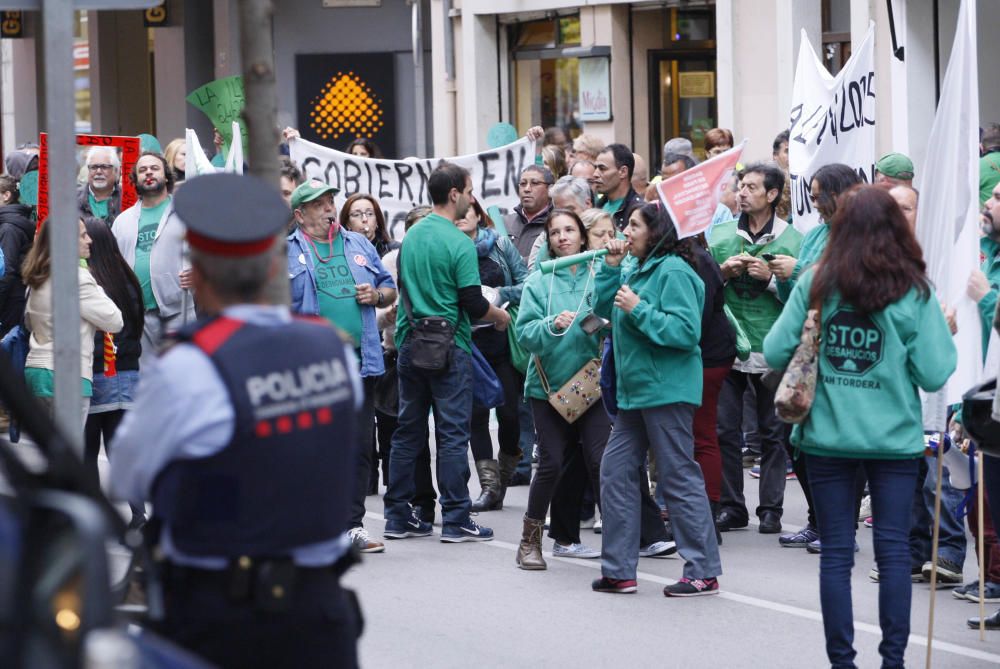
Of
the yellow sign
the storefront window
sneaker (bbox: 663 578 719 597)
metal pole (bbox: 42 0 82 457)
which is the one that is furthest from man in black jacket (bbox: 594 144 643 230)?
the storefront window

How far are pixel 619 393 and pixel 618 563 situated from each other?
2.59 ft

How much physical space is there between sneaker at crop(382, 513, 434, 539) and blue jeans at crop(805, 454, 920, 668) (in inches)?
142

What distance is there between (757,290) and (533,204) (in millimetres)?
2543

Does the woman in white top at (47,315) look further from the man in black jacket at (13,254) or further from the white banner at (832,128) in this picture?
the white banner at (832,128)

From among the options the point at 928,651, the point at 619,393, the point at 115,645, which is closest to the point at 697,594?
the point at 619,393

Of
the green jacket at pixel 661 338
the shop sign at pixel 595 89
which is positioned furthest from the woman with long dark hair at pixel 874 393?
the shop sign at pixel 595 89

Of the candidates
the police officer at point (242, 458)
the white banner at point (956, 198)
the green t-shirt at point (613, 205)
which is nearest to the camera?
the police officer at point (242, 458)

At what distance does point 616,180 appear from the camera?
35.2 ft

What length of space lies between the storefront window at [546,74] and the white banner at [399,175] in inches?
320

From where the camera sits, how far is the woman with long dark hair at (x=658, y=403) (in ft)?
25.6

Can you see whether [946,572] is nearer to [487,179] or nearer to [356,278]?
[356,278]

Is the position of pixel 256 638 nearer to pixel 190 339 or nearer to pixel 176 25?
pixel 190 339

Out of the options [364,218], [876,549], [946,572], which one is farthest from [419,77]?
[876,549]

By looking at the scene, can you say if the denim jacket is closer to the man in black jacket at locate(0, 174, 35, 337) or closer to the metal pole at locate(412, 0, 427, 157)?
the man in black jacket at locate(0, 174, 35, 337)
